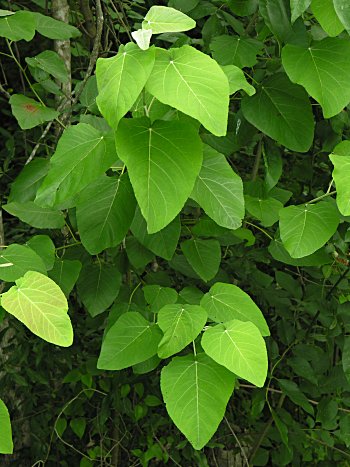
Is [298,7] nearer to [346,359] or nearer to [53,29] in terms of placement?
[53,29]

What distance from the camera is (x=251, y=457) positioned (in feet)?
7.40

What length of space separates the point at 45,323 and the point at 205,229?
2.07 ft

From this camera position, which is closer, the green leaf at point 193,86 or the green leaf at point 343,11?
the green leaf at point 193,86

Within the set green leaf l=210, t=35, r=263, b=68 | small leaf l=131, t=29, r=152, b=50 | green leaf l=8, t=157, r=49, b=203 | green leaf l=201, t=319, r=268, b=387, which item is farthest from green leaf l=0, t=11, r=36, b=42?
green leaf l=201, t=319, r=268, b=387

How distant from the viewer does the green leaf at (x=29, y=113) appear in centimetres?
156

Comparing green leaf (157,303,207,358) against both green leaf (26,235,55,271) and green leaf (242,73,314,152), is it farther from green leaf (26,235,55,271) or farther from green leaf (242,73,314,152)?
green leaf (242,73,314,152)

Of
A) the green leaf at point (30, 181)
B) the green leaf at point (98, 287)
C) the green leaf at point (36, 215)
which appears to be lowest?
the green leaf at point (98, 287)

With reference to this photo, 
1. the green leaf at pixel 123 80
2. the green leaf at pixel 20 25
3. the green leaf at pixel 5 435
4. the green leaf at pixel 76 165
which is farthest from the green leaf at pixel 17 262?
the green leaf at pixel 20 25

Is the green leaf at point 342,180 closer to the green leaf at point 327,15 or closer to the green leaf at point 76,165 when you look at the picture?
the green leaf at point 327,15

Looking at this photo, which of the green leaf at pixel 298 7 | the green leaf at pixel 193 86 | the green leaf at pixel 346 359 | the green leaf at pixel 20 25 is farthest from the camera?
the green leaf at pixel 346 359

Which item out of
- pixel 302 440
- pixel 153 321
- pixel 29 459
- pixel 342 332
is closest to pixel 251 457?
pixel 302 440

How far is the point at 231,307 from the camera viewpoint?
4.35 ft

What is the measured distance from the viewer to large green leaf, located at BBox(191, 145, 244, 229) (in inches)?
50.4

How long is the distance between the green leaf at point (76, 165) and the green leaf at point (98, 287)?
1.42 ft
